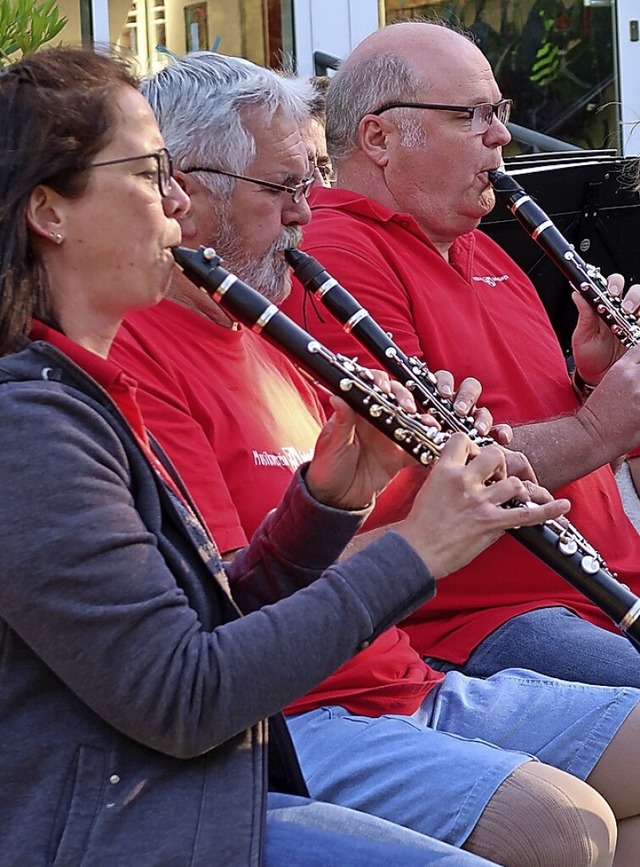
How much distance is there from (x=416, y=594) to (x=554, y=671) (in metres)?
0.86

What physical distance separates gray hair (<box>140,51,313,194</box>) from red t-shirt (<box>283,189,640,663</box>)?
1.21 feet

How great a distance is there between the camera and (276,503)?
211 centimetres

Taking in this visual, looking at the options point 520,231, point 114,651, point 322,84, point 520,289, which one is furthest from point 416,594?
point 322,84

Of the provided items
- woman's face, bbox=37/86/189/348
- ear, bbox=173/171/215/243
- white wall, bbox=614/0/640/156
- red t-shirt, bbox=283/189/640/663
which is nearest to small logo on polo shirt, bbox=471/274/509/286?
red t-shirt, bbox=283/189/640/663

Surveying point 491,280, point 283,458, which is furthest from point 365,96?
point 283,458

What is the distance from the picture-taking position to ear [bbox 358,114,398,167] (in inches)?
114

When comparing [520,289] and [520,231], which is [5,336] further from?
[520,231]

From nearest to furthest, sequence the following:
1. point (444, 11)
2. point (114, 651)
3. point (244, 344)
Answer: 1. point (114, 651)
2. point (244, 344)
3. point (444, 11)

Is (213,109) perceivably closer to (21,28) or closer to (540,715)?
(540,715)

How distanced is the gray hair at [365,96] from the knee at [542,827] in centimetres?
151

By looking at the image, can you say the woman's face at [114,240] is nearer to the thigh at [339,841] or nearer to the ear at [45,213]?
the ear at [45,213]

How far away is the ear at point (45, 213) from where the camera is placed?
155cm

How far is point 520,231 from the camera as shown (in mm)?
3453

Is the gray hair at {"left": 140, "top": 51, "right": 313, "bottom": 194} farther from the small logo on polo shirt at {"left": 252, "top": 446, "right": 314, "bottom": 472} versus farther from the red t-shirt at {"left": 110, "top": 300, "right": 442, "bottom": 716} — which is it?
the small logo on polo shirt at {"left": 252, "top": 446, "right": 314, "bottom": 472}
